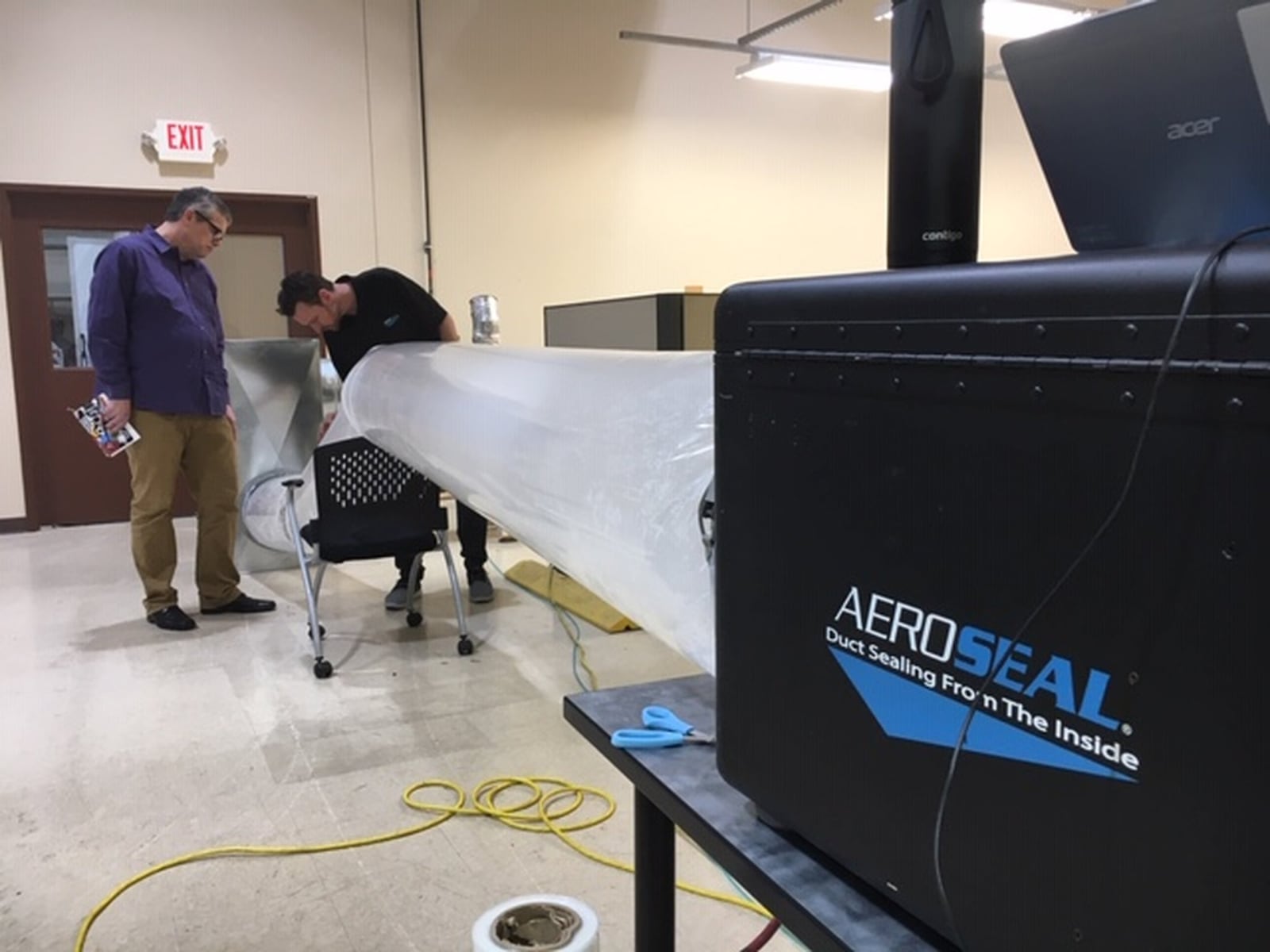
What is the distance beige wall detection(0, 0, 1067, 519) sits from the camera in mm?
5016

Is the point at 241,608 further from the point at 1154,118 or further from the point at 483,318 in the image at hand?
the point at 1154,118

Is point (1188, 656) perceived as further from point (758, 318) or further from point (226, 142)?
point (226, 142)

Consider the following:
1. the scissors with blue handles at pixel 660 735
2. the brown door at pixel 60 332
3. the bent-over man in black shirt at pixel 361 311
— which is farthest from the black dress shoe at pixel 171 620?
the scissors with blue handles at pixel 660 735

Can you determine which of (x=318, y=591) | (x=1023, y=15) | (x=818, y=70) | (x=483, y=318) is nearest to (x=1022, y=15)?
(x=1023, y=15)

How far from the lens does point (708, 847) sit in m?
0.77

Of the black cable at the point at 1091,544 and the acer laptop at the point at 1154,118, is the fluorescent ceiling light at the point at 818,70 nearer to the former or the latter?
the acer laptop at the point at 1154,118

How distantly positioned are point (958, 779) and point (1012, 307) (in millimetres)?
265

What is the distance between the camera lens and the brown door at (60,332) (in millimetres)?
5012

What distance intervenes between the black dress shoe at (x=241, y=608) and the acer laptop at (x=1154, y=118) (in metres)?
3.32

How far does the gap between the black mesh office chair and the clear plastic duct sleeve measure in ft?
3.54

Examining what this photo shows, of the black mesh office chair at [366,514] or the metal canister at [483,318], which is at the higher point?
the metal canister at [483,318]

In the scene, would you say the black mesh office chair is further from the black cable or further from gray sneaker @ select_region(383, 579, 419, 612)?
the black cable

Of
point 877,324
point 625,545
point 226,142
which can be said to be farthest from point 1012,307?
point 226,142

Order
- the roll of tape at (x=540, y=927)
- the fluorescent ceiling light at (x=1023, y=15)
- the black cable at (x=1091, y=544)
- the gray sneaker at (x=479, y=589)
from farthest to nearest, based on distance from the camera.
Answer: the fluorescent ceiling light at (x=1023, y=15)
the gray sneaker at (x=479, y=589)
the roll of tape at (x=540, y=927)
the black cable at (x=1091, y=544)
